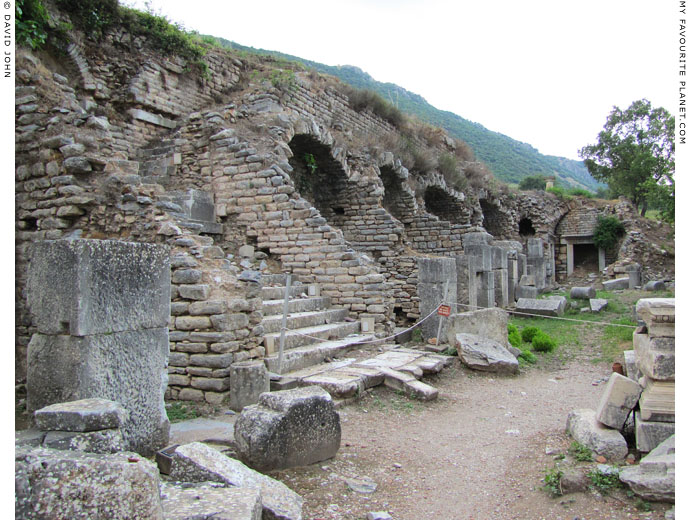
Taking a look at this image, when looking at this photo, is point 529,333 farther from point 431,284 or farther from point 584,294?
point 584,294

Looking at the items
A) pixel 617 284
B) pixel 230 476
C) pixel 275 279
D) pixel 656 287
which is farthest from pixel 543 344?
pixel 617 284

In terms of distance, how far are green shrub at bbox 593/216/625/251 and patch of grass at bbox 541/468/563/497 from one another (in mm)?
25445

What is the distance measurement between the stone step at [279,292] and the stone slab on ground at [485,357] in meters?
2.92

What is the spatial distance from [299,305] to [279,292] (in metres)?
0.41

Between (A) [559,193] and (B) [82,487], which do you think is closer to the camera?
(B) [82,487]

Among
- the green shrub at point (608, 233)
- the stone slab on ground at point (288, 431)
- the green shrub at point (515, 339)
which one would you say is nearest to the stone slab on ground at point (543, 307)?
the green shrub at point (515, 339)

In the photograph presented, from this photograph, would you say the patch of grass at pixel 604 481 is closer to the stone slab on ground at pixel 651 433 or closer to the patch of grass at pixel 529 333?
the stone slab on ground at pixel 651 433

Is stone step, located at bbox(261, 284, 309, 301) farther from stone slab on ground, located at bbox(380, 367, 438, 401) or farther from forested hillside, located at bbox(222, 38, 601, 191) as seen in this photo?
forested hillside, located at bbox(222, 38, 601, 191)

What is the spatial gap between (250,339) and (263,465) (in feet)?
7.34

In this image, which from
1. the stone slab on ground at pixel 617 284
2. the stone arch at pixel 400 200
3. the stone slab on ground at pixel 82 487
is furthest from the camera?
the stone slab on ground at pixel 617 284

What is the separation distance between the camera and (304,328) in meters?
8.08

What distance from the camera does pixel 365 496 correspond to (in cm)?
379

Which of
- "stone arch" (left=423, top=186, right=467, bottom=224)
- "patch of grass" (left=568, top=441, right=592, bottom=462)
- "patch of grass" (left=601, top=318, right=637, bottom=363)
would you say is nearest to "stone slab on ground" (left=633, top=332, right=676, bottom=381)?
"patch of grass" (left=568, top=441, right=592, bottom=462)

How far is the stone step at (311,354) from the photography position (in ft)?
Result: 21.2
